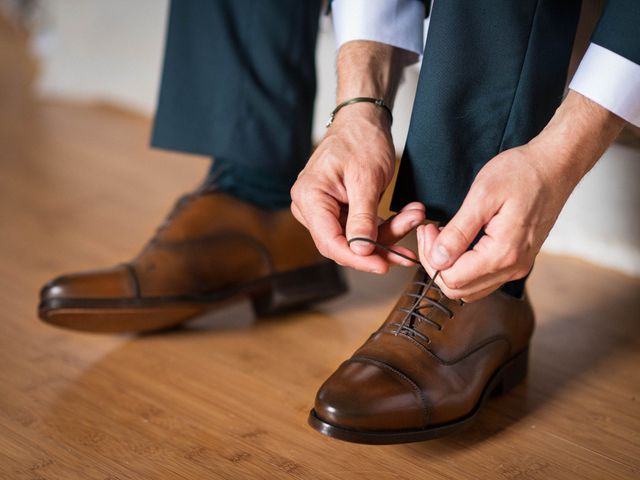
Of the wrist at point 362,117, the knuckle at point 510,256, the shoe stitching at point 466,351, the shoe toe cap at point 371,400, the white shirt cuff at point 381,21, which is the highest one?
the white shirt cuff at point 381,21

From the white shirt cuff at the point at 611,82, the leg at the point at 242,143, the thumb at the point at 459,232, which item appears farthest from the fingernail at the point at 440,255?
the leg at the point at 242,143

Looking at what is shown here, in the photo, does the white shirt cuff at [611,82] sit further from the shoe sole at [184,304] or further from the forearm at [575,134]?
the shoe sole at [184,304]

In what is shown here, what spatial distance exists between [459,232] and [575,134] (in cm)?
15

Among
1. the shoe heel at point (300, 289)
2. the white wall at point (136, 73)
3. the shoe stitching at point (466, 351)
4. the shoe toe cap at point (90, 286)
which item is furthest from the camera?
the white wall at point (136, 73)

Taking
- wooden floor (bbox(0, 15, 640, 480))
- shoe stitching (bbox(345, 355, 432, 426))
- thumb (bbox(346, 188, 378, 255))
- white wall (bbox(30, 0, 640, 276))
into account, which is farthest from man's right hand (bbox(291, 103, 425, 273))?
white wall (bbox(30, 0, 640, 276))

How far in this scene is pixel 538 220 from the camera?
2.35 ft

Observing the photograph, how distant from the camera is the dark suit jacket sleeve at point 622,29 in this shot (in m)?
0.70

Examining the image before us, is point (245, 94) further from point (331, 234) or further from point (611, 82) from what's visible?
point (611, 82)

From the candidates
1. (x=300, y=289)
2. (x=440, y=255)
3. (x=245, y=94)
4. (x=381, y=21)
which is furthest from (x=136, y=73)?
(x=440, y=255)

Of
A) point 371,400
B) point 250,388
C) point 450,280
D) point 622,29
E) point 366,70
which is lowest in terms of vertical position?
→ point 250,388

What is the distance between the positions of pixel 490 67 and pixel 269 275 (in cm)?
47

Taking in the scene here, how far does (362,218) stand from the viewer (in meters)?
0.75

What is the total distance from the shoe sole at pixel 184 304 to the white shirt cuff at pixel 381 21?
0.38 m

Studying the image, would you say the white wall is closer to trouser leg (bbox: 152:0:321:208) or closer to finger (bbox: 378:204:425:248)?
trouser leg (bbox: 152:0:321:208)
